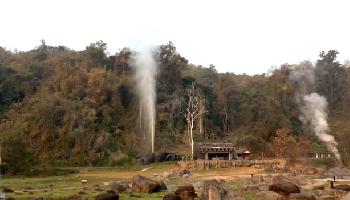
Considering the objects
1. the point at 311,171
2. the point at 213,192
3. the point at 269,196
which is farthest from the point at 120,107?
the point at 213,192

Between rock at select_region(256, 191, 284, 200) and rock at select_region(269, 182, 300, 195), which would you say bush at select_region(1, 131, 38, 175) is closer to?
rock at select_region(256, 191, 284, 200)

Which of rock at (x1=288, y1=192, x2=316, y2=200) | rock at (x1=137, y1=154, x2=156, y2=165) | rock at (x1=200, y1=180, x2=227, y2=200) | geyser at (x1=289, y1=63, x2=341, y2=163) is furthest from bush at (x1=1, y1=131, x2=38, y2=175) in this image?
geyser at (x1=289, y1=63, x2=341, y2=163)

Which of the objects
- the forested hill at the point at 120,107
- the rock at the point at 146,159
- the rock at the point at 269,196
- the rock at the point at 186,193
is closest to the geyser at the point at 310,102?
the forested hill at the point at 120,107

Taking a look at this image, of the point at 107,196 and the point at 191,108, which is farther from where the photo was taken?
the point at 191,108

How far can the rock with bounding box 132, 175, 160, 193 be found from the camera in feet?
95.7

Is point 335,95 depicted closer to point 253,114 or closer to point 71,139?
point 253,114

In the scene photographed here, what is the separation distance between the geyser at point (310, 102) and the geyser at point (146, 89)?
28849 mm

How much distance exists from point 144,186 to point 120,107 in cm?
4357

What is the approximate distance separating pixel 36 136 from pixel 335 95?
61799 mm

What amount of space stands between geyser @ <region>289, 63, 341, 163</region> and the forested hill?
1.46 metres

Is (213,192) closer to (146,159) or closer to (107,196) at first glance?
(107,196)

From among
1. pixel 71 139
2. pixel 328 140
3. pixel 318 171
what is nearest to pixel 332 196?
pixel 318 171

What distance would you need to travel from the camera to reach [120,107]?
7212 cm

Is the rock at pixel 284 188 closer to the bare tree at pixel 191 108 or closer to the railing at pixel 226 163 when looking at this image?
the railing at pixel 226 163
